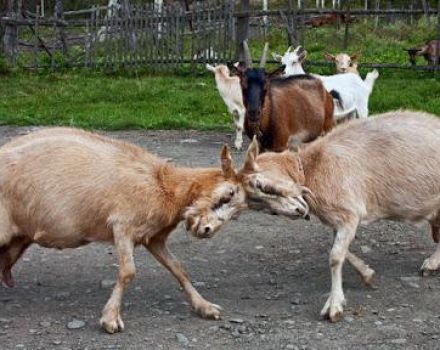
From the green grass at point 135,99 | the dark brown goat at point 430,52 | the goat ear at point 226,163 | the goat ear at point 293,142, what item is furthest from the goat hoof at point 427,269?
the dark brown goat at point 430,52

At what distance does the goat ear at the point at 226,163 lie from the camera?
5.10 meters

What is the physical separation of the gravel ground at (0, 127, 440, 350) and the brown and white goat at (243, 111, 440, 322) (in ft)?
0.78

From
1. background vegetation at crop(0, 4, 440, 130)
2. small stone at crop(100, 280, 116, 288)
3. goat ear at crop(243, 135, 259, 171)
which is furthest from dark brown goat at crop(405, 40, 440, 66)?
goat ear at crop(243, 135, 259, 171)

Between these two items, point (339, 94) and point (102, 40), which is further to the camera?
point (102, 40)

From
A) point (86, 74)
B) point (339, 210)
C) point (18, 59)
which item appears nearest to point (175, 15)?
point (86, 74)

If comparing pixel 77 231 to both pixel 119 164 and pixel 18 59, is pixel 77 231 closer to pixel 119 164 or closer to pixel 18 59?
pixel 119 164

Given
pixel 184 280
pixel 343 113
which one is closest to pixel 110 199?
pixel 184 280

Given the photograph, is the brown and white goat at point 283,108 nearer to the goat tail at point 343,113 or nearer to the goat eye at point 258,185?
the goat tail at point 343,113

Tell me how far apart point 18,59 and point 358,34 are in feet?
34.4

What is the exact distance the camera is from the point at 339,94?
11.9m

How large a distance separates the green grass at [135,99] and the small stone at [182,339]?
7.88 meters

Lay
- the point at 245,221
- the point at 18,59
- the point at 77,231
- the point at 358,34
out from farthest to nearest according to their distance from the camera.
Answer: the point at 358,34 → the point at 18,59 → the point at 245,221 → the point at 77,231

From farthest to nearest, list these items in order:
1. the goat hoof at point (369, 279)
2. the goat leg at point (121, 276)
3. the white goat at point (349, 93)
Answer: the white goat at point (349, 93), the goat hoof at point (369, 279), the goat leg at point (121, 276)

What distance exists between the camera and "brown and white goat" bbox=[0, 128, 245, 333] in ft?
16.9
